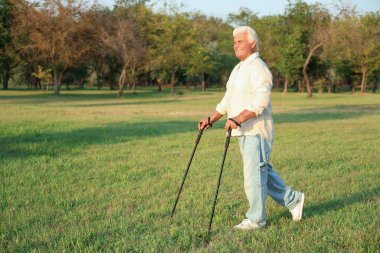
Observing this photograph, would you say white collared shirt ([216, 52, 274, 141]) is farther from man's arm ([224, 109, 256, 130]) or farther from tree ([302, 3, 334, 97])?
tree ([302, 3, 334, 97])

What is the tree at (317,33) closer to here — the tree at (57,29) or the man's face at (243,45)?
the tree at (57,29)

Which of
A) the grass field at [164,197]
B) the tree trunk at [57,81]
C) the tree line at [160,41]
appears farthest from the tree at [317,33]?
the grass field at [164,197]

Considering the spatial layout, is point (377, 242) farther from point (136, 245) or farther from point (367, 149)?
point (367, 149)

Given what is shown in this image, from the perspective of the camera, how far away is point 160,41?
194 feet

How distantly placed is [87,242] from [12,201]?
2.20 m

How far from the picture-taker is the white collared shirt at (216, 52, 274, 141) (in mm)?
4922

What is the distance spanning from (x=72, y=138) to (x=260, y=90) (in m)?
9.46

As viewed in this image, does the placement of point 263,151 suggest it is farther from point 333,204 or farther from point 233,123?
point 333,204

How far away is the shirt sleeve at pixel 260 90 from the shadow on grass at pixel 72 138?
273 inches

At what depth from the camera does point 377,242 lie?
4.72 metres

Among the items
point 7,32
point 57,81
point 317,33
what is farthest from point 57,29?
point 317,33

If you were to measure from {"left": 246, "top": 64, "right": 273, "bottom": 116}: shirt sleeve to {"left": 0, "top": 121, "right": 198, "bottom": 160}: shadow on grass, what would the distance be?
22.8 feet

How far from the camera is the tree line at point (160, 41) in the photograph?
158ft

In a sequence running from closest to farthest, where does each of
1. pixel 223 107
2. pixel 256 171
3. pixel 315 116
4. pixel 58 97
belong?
pixel 256 171 < pixel 223 107 < pixel 315 116 < pixel 58 97
